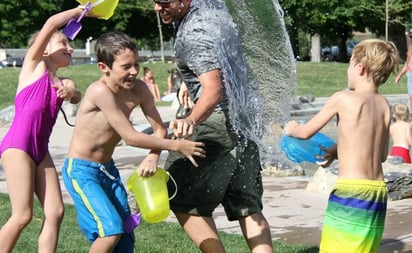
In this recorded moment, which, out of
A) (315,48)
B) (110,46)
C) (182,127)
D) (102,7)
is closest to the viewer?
(182,127)

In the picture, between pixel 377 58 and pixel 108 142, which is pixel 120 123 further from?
pixel 377 58

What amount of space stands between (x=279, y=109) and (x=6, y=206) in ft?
9.60

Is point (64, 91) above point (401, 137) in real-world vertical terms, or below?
above

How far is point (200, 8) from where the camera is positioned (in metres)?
4.23

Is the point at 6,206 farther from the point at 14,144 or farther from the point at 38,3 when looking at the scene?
the point at 38,3

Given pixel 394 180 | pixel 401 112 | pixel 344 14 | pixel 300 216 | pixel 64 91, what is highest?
pixel 64 91

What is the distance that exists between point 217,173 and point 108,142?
2.05ft

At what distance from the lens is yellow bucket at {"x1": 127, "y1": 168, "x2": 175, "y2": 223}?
4094mm

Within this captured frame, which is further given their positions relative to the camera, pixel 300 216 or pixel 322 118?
pixel 300 216

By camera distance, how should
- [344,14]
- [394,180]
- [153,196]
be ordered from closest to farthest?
[153,196]
[394,180]
[344,14]

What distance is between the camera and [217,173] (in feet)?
14.2

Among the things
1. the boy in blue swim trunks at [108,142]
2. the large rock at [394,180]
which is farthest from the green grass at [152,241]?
the large rock at [394,180]

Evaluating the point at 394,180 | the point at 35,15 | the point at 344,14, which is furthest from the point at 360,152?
the point at 35,15

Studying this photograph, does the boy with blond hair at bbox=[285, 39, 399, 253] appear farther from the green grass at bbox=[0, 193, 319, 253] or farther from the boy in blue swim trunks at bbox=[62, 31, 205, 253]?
the green grass at bbox=[0, 193, 319, 253]
